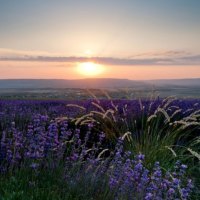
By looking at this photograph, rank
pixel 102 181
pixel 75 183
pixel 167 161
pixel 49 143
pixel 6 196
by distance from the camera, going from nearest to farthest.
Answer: pixel 6 196, pixel 75 183, pixel 102 181, pixel 49 143, pixel 167 161

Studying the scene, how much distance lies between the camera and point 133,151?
7051mm

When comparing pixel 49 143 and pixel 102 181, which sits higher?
pixel 49 143

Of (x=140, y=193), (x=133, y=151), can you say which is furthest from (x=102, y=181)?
(x=133, y=151)

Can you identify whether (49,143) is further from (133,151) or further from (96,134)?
(96,134)

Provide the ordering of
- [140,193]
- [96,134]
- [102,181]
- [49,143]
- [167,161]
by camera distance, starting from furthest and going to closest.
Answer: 1. [96,134]
2. [167,161]
3. [49,143]
4. [102,181]
5. [140,193]

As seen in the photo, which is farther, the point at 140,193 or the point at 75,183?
the point at 75,183

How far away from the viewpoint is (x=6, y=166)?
515cm

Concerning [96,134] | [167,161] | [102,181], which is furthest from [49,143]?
[96,134]

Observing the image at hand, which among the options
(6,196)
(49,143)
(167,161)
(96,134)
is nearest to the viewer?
(6,196)

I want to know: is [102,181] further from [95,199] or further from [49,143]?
[49,143]

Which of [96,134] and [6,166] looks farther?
[96,134]

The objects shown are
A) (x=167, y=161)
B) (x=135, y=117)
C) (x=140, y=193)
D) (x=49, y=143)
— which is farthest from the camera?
(x=135, y=117)

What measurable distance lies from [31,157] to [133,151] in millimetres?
2347

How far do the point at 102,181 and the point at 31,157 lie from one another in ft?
2.99
